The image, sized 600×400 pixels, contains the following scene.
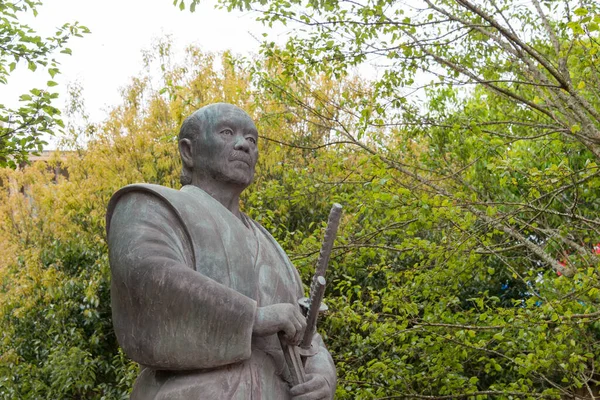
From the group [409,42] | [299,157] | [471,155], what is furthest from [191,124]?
[299,157]

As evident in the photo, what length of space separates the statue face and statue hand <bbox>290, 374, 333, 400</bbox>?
3.34ft

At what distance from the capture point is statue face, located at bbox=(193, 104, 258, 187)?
450 centimetres

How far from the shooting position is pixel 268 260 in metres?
4.52

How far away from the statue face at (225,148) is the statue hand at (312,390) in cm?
102

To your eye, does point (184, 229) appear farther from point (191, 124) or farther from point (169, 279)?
point (191, 124)

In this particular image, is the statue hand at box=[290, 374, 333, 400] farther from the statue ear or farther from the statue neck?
the statue ear

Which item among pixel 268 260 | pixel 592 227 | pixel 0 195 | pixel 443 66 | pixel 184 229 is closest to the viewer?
pixel 184 229

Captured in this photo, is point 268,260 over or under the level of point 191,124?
under

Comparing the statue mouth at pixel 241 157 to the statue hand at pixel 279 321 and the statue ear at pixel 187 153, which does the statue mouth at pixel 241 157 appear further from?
the statue hand at pixel 279 321

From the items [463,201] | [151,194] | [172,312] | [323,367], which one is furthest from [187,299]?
[463,201]

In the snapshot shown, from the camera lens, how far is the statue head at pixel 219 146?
4.50 meters

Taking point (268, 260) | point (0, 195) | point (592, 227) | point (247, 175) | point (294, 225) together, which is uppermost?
point (247, 175)

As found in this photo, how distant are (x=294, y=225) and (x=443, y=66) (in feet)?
18.8

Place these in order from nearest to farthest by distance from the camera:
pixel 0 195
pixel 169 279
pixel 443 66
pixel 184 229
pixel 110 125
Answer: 1. pixel 169 279
2. pixel 184 229
3. pixel 443 66
4. pixel 110 125
5. pixel 0 195
